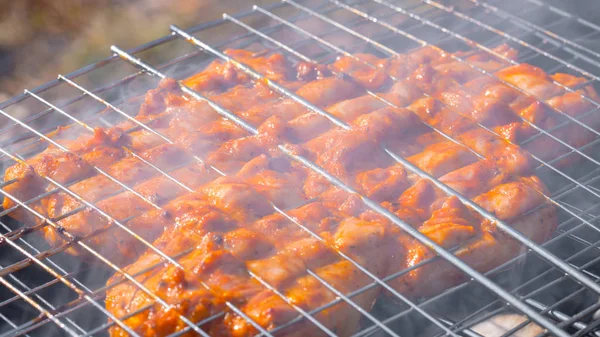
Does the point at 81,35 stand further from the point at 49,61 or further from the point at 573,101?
the point at 573,101

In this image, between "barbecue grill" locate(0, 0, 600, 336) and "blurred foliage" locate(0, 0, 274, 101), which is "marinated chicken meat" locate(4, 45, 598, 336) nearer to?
"barbecue grill" locate(0, 0, 600, 336)

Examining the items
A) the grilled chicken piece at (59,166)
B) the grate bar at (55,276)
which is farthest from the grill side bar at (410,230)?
the grate bar at (55,276)

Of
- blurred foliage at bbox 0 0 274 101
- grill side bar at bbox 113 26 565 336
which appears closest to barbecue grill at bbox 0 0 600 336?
grill side bar at bbox 113 26 565 336

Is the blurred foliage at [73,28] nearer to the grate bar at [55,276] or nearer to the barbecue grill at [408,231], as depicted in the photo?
the barbecue grill at [408,231]

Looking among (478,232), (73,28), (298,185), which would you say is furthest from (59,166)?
(73,28)

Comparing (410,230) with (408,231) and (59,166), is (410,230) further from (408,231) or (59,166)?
(59,166)

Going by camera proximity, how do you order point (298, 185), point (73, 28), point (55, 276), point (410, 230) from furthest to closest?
1. point (73, 28)
2. point (298, 185)
3. point (410, 230)
4. point (55, 276)
